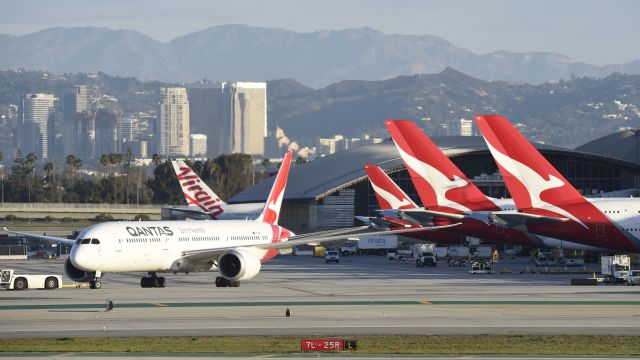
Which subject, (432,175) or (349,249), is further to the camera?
(349,249)

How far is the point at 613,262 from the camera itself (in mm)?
72875

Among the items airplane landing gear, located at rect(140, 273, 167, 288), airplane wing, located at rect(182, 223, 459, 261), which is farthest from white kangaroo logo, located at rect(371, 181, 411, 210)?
airplane landing gear, located at rect(140, 273, 167, 288)

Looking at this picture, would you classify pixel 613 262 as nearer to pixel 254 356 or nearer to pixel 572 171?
pixel 254 356

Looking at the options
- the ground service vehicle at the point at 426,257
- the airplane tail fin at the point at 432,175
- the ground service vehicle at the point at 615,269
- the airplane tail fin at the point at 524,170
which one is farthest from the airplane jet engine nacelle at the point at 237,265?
the ground service vehicle at the point at 426,257

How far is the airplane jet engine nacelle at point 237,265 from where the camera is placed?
65.6m

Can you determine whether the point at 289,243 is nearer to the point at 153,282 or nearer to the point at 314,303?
the point at 153,282

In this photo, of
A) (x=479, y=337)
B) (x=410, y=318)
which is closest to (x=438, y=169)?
(x=410, y=318)

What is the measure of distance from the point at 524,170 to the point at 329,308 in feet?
82.4

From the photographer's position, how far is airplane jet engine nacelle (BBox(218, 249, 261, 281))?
Result: 65.6m

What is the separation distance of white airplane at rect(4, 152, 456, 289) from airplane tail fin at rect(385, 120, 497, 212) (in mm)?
15450

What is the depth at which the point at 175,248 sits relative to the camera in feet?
218

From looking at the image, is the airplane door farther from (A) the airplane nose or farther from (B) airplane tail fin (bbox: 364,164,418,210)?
(A) the airplane nose

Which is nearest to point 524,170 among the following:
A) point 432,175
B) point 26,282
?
point 432,175

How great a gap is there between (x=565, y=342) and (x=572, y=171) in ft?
387
